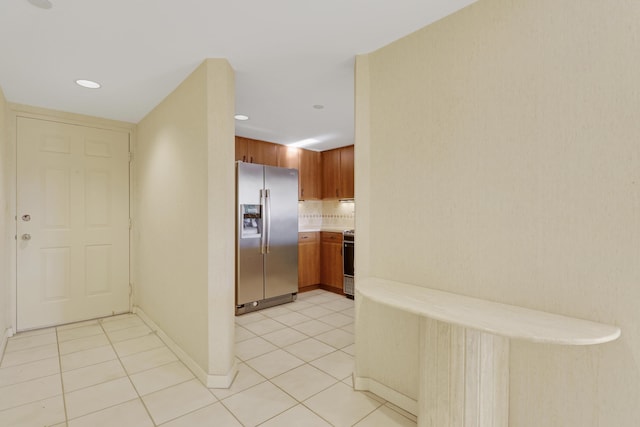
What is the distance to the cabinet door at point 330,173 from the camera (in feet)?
16.9

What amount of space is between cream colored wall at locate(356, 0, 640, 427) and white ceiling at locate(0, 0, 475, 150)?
369 mm

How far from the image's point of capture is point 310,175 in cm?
527

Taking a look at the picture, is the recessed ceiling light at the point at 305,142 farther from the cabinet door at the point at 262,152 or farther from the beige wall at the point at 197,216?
the beige wall at the point at 197,216

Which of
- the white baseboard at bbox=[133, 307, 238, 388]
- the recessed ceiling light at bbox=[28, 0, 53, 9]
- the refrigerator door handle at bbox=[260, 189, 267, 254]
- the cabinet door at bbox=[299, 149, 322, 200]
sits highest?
the recessed ceiling light at bbox=[28, 0, 53, 9]

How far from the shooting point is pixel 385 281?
6.50 ft

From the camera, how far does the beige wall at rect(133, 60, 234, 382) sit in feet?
7.39

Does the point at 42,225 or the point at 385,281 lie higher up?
the point at 42,225

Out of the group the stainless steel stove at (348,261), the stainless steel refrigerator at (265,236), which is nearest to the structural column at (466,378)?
the stainless steel refrigerator at (265,236)

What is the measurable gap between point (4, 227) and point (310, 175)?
A: 148 inches

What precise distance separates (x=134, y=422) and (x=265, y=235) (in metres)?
2.37

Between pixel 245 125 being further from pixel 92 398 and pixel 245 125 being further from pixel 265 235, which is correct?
pixel 92 398

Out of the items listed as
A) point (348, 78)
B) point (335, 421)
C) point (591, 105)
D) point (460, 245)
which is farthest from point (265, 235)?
point (591, 105)

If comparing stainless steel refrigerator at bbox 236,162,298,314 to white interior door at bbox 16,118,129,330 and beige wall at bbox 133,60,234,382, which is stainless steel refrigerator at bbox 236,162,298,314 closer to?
beige wall at bbox 133,60,234,382

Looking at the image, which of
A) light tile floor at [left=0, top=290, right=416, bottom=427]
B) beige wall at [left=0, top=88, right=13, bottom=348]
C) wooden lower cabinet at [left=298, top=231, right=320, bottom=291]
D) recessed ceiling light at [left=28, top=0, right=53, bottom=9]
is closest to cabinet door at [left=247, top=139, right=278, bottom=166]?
wooden lower cabinet at [left=298, top=231, right=320, bottom=291]
